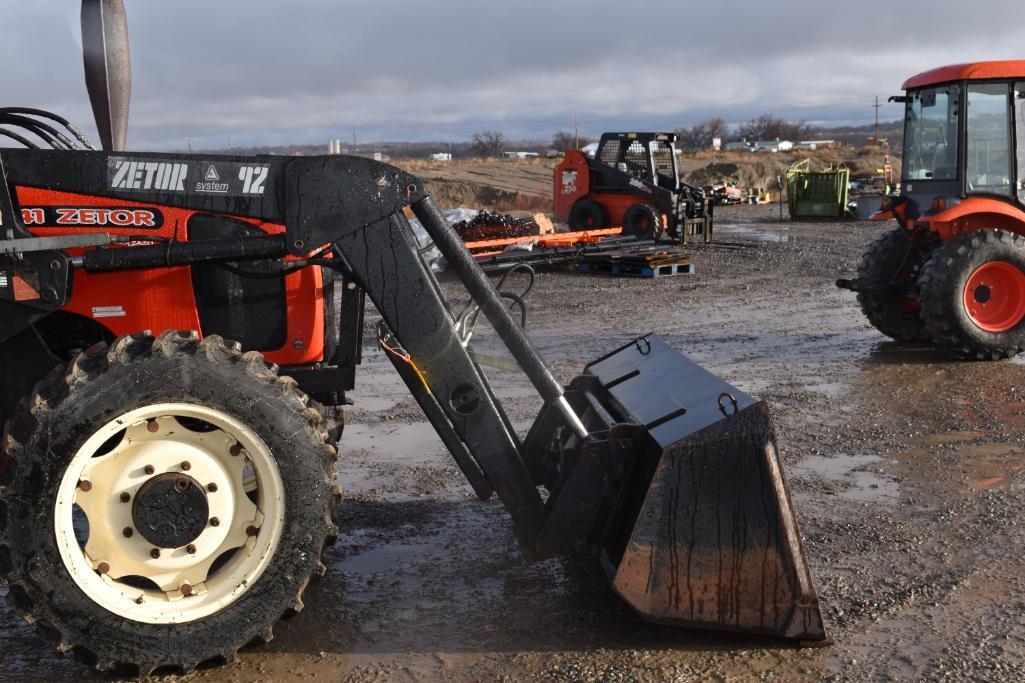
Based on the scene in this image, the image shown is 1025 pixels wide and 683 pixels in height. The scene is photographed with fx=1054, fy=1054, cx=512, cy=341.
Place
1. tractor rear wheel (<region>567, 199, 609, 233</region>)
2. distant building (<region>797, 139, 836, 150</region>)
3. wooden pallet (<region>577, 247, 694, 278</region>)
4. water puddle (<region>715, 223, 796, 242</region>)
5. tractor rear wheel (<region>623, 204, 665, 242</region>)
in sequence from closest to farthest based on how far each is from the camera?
wooden pallet (<region>577, 247, 694, 278</region>) < tractor rear wheel (<region>623, 204, 665, 242</region>) < tractor rear wheel (<region>567, 199, 609, 233</region>) < water puddle (<region>715, 223, 796, 242</region>) < distant building (<region>797, 139, 836, 150</region>)

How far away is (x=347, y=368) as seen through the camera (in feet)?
14.5

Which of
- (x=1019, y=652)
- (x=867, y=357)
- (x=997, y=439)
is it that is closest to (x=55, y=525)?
(x=1019, y=652)

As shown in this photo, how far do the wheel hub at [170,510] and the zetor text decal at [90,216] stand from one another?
1.02 meters

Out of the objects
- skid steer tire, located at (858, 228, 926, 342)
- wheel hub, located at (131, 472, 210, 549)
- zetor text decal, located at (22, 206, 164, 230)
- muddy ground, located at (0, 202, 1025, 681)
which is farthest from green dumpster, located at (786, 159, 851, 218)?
wheel hub, located at (131, 472, 210, 549)

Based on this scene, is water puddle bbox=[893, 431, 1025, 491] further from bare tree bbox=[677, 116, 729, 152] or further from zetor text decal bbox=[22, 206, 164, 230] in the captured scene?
bare tree bbox=[677, 116, 729, 152]

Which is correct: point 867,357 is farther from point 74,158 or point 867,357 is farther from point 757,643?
point 74,158

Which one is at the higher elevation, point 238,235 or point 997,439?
point 238,235

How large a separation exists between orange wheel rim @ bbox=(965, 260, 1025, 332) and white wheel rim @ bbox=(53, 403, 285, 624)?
24.0 ft

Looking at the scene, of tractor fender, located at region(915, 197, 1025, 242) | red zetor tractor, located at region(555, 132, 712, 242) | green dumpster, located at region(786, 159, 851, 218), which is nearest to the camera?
tractor fender, located at region(915, 197, 1025, 242)

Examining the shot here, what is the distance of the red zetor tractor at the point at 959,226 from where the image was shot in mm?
8992

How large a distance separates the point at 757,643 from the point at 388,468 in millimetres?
2912

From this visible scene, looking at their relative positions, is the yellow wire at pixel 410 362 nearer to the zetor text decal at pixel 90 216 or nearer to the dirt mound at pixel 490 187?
the zetor text decal at pixel 90 216

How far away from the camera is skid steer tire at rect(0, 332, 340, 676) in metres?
3.49

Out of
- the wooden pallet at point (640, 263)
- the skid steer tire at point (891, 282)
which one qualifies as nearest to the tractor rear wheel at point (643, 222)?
the wooden pallet at point (640, 263)
